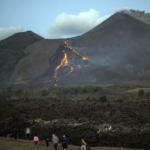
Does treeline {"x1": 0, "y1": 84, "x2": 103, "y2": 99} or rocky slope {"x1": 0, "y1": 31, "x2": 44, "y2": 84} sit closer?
treeline {"x1": 0, "y1": 84, "x2": 103, "y2": 99}

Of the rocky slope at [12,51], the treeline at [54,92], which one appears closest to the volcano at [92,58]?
the rocky slope at [12,51]

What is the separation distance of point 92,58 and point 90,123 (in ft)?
198

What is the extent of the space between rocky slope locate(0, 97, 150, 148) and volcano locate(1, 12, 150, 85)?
1770 inches

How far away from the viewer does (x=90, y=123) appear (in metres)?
17.7

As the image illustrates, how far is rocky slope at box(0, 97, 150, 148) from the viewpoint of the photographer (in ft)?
49.8

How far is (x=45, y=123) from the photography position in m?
18.5

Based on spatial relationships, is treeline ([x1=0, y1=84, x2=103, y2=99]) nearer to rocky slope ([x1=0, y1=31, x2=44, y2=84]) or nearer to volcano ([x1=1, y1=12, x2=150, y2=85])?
volcano ([x1=1, y1=12, x2=150, y2=85])

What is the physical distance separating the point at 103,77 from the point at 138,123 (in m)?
52.2

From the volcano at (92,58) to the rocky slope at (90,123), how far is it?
4496cm

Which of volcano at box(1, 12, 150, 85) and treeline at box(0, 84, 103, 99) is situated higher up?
volcano at box(1, 12, 150, 85)

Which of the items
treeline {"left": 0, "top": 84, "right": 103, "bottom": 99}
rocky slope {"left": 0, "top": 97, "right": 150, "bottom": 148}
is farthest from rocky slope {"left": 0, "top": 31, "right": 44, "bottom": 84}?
rocky slope {"left": 0, "top": 97, "right": 150, "bottom": 148}

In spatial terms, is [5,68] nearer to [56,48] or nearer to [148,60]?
[56,48]

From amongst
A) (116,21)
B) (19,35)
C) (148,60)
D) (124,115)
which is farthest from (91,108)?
(19,35)

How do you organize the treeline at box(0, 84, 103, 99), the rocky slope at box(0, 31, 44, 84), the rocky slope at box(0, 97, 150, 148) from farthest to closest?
the rocky slope at box(0, 31, 44, 84), the treeline at box(0, 84, 103, 99), the rocky slope at box(0, 97, 150, 148)
